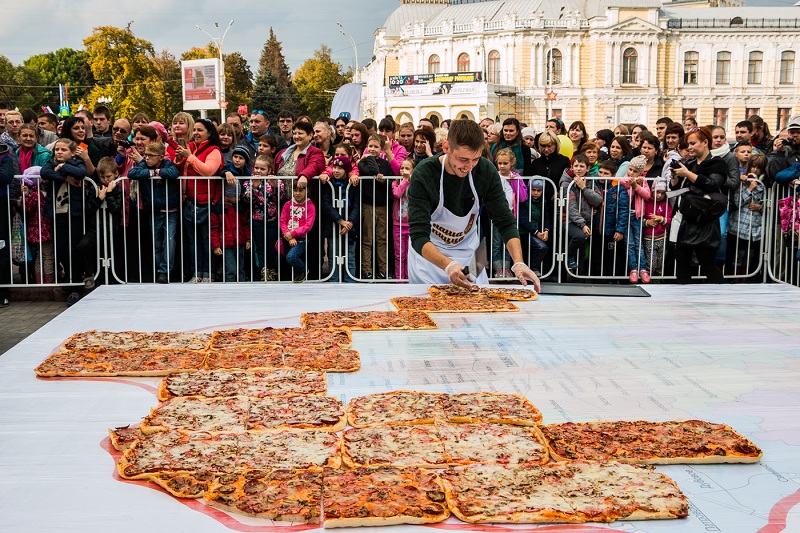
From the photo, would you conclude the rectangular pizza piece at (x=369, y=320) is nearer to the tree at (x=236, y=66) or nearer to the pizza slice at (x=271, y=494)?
the pizza slice at (x=271, y=494)

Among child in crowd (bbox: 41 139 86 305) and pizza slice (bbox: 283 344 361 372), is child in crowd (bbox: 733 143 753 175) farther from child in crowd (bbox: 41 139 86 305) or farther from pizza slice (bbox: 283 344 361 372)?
child in crowd (bbox: 41 139 86 305)

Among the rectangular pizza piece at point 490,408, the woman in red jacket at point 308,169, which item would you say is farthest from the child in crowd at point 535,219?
the rectangular pizza piece at point 490,408

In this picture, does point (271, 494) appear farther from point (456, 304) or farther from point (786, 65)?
point (786, 65)

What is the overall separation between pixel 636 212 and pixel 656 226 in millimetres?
289

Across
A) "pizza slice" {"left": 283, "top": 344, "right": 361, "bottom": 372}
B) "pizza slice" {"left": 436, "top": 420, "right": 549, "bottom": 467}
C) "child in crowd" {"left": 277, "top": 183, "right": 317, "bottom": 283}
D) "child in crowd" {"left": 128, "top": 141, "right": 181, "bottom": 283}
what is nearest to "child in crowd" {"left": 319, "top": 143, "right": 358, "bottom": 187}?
"child in crowd" {"left": 277, "top": 183, "right": 317, "bottom": 283}

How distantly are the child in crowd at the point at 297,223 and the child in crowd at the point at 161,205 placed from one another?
1150 millimetres

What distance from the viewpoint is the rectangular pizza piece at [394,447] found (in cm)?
296

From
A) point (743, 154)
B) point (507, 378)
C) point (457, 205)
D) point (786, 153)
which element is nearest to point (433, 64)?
point (743, 154)

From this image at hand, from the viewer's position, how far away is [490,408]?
346 centimetres

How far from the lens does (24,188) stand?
9.06m

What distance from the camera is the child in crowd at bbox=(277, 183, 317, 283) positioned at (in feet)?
29.8

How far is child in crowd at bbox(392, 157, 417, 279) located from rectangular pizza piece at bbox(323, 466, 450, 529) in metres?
6.57

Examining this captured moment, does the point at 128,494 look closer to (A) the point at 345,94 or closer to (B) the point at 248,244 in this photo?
(B) the point at 248,244

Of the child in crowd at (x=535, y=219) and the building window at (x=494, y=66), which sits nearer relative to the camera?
the child in crowd at (x=535, y=219)
